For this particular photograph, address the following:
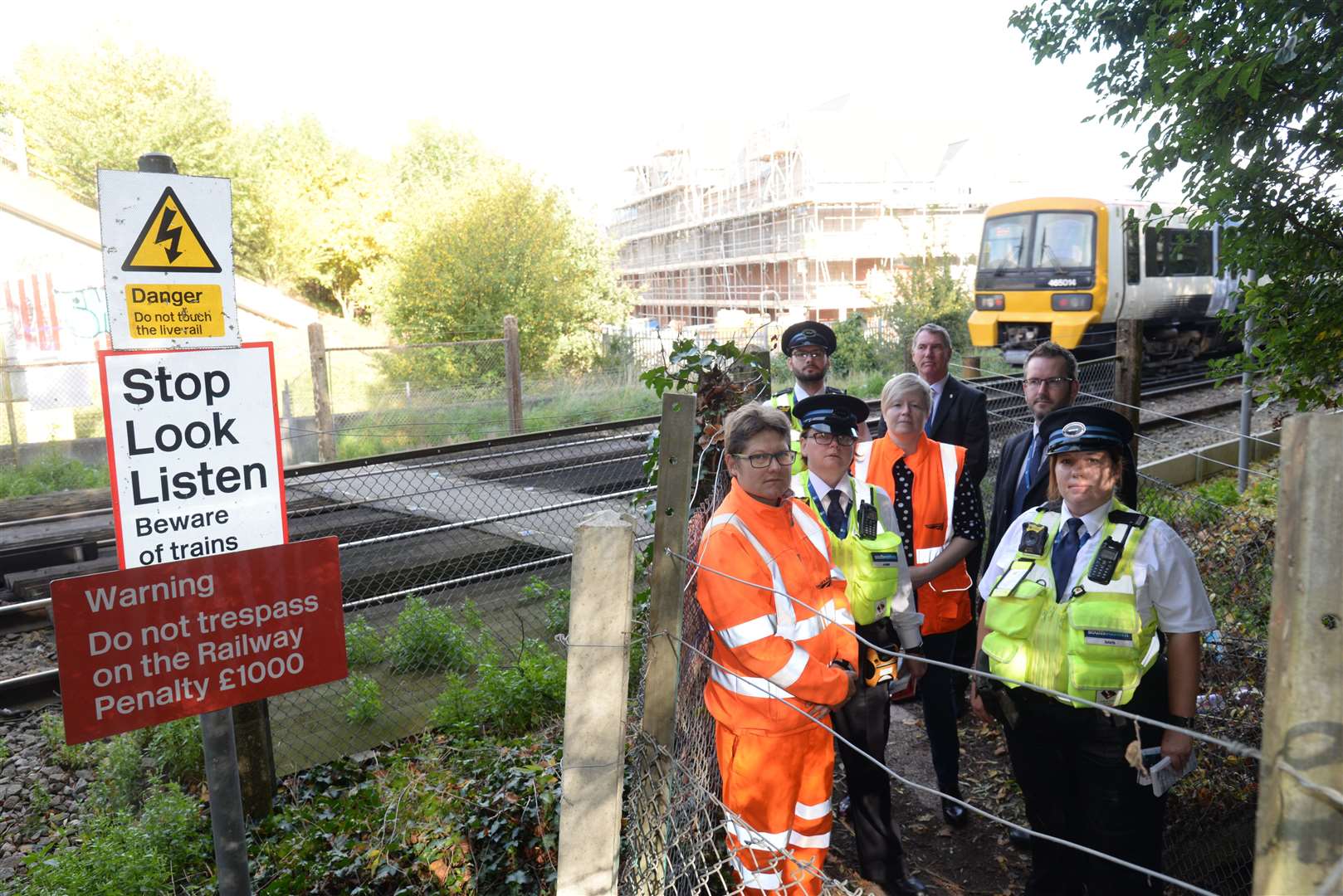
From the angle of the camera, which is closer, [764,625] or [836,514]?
[764,625]

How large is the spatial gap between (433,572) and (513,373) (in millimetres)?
5978

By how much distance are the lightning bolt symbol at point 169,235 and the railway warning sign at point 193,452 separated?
0.95 ft

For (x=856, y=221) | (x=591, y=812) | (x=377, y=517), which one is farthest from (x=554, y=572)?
(x=856, y=221)

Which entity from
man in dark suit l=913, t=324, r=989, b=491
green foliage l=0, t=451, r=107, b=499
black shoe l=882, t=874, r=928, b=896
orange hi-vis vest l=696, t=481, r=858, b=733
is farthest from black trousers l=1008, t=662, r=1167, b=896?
green foliage l=0, t=451, r=107, b=499

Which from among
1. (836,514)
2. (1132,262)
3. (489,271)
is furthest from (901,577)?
(489,271)

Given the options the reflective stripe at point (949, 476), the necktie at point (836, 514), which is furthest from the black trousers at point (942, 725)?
the necktie at point (836, 514)

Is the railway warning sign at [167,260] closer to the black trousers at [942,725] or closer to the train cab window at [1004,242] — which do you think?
the black trousers at [942,725]

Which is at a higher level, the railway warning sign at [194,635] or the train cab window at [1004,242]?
the train cab window at [1004,242]

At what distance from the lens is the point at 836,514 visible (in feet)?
11.8

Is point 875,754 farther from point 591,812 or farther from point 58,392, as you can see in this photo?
point 58,392

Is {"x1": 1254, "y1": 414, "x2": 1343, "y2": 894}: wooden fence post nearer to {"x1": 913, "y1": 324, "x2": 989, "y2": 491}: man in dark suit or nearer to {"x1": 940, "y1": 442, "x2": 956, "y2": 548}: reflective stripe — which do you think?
{"x1": 940, "y1": 442, "x2": 956, "y2": 548}: reflective stripe

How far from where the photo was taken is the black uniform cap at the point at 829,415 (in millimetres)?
3559

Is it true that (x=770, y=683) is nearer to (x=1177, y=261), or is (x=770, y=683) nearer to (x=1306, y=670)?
(x=1306, y=670)

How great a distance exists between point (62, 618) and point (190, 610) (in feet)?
1.07
